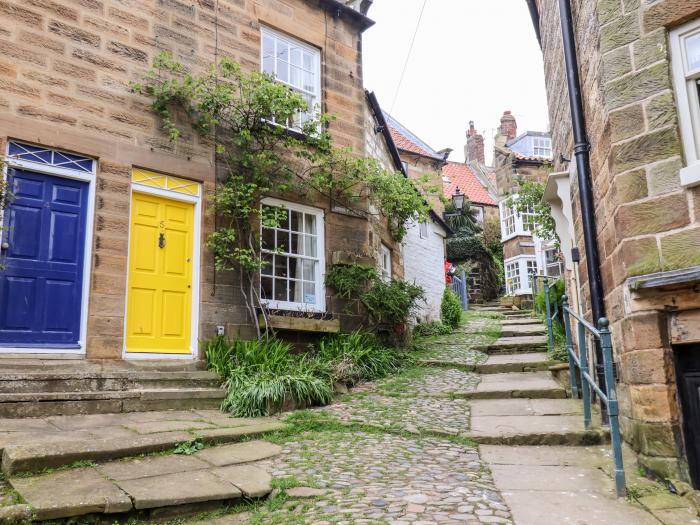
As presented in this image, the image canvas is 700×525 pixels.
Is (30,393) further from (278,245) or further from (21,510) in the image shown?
(278,245)

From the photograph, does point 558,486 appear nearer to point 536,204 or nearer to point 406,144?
point 536,204

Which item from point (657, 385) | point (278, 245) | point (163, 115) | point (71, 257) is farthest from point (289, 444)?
point (163, 115)

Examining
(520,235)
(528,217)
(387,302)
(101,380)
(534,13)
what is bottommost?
(101,380)

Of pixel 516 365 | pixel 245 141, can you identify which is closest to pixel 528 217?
pixel 516 365

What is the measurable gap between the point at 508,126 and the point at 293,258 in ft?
71.3

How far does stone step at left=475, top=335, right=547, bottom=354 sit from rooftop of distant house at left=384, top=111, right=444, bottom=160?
10.9m

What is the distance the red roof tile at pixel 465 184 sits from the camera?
29.6m

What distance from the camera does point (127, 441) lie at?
450 centimetres

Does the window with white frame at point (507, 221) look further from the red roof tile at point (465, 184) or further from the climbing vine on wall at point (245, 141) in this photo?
the climbing vine on wall at point (245, 141)

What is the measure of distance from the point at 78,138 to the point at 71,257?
1.41 metres

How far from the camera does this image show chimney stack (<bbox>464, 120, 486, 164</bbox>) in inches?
1342

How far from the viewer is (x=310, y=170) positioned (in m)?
9.23

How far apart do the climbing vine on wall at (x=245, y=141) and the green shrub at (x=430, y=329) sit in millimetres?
5123

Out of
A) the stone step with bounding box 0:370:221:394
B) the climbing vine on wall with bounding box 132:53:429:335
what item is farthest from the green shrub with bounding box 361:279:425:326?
the stone step with bounding box 0:370:221:394
